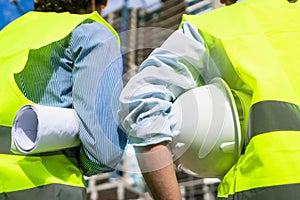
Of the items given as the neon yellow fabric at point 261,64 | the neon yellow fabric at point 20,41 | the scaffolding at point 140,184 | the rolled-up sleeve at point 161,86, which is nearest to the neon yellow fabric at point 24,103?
the neon yellow fabric at point 20,41

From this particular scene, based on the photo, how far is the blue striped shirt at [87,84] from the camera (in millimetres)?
818

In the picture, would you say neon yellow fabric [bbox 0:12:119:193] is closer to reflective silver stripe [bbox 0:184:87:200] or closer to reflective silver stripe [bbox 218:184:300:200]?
reflective silver stripe [bbox 0:184:87:200]

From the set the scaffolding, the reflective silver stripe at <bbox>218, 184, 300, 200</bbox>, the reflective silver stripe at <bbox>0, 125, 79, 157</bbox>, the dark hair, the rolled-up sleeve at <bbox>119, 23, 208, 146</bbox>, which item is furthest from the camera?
the scaffolding

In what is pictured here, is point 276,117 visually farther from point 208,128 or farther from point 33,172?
point 33,172

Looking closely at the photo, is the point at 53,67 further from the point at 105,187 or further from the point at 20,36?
the point at 105,187

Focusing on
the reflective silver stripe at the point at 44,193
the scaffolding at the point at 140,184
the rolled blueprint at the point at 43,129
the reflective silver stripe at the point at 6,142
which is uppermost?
the rolled blueprint at the point at 43,129

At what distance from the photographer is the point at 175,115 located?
76cm

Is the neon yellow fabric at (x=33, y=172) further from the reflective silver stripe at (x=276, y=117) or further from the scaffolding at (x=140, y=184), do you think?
the scaffolding at (x=140, y=184)

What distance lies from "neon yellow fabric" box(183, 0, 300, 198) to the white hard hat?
0.03 m

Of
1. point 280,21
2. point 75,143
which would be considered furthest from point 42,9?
point 280,21

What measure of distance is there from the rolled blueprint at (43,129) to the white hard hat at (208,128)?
0.18 meters

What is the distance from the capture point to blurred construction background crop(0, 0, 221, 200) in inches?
38.9

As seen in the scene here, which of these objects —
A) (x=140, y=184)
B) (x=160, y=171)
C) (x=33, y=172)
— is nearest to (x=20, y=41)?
(x=33, y=172)

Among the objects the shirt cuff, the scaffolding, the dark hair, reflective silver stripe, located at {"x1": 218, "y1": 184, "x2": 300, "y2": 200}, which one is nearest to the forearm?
the shirt cuff
